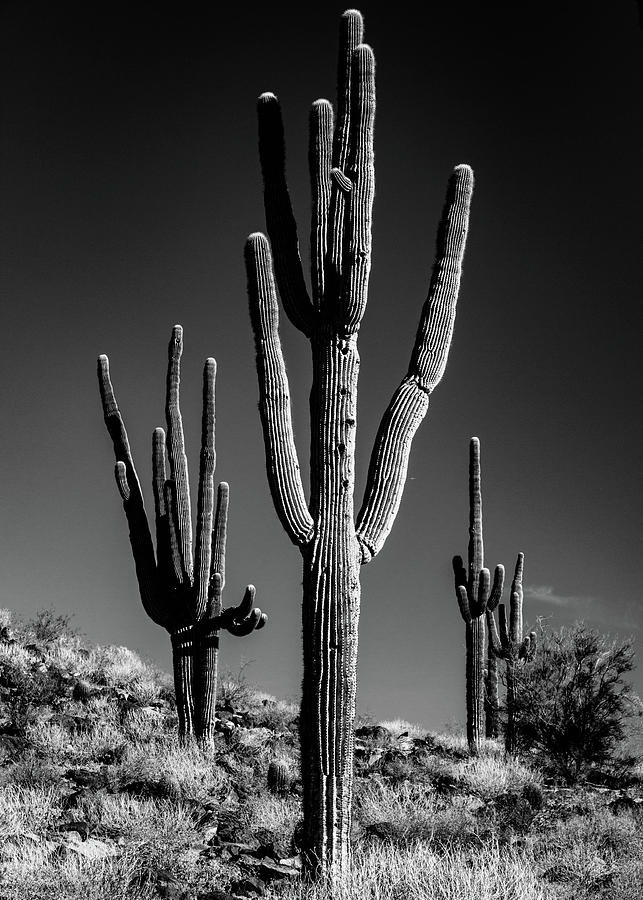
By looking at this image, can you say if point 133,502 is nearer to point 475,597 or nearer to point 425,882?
point 475,597

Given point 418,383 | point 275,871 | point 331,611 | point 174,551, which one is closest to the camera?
point 275,871

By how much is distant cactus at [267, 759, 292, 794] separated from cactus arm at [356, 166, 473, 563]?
4736mm

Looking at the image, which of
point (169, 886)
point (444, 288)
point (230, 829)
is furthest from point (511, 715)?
point (169, 886)

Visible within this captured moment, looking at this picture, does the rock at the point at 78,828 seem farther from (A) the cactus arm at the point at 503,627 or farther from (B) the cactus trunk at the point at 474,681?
(A) the cactus arm at the point at 503,627

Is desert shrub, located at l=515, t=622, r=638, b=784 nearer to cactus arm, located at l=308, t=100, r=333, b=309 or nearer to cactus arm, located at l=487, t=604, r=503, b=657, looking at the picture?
cactus arm, located at l=487, t=604, r=503, b=657

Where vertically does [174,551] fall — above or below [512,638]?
above

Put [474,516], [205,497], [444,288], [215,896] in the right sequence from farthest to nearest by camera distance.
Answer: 1. [474,516]
2. [205,497]
3. [444,288]
4. [215,896]

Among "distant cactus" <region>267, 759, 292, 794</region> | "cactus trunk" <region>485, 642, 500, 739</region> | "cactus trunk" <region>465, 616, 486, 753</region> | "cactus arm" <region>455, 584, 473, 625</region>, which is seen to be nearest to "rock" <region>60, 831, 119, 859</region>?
"distant cactus" <region>267, 759, 292, 794</region>

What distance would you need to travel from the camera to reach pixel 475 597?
16.7 meters

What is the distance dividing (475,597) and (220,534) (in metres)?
5.31

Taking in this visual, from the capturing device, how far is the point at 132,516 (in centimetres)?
1462

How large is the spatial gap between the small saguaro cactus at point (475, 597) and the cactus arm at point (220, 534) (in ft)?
16.2

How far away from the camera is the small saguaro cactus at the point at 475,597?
Result: 16.1 metres

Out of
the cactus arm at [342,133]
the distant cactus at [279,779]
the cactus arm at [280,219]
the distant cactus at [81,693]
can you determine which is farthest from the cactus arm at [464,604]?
the cactus arm at [342,133]
